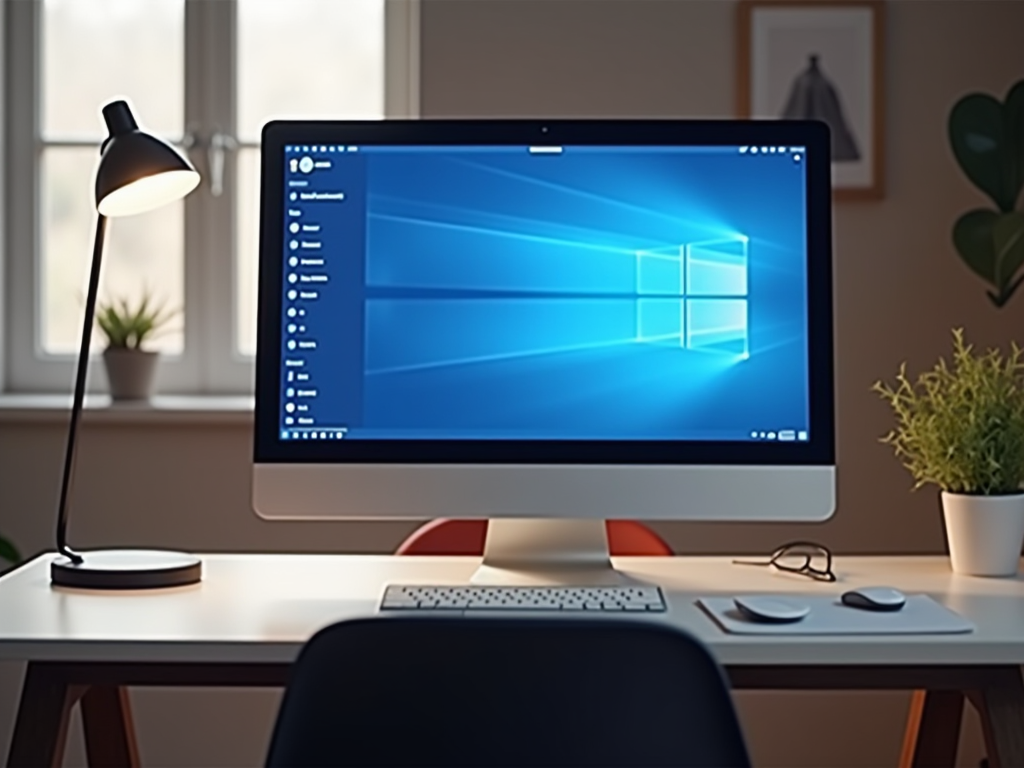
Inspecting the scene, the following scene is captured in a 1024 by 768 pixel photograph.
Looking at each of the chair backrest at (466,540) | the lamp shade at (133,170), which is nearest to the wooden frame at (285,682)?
the lamp shade at (133,170)

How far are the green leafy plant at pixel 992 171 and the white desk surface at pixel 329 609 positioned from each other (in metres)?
0.73

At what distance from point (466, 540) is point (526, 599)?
681mm

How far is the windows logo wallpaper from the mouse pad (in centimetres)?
24

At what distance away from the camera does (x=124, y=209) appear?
1904mm

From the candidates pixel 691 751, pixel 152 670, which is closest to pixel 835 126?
pixel 152 670

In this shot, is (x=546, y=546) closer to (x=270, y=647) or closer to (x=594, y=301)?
(x=594, y=301)

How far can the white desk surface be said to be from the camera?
Answer: 4.90 ft

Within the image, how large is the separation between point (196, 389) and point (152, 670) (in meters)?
1.72

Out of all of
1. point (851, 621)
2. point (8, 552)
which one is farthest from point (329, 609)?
point (8, 552)

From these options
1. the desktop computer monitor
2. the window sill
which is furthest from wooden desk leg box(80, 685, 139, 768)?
the window sill

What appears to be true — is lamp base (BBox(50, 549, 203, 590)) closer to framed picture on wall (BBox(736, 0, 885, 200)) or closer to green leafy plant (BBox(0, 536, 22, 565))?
green leafy plant (BBox(0, 536, 22, 565))

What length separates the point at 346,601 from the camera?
172cm

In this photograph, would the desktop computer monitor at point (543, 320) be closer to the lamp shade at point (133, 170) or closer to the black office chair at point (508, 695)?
the lamp shade at point (133, 170)

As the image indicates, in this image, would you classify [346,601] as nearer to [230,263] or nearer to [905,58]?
[230,263]
